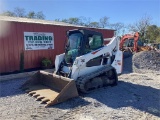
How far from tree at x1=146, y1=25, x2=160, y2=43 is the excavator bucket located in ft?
128

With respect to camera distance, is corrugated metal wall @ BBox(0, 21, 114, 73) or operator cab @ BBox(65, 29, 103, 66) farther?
corrugated metal wall @ BBox(0, 21, 114, 73)

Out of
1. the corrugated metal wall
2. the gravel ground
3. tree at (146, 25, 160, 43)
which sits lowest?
the gravel ground

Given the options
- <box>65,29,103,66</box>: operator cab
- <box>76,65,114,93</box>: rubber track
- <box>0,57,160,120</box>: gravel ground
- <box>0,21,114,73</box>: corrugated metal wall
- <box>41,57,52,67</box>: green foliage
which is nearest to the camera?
<box>0,57,160,120</box>: gravel ground

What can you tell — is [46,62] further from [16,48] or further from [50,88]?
[50,88]

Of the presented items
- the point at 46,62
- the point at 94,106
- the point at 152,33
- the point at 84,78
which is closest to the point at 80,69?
the point at 84,78

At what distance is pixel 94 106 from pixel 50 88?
1.93m

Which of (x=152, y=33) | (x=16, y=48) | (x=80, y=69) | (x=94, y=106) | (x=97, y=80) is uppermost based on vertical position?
(x=152, y=33)

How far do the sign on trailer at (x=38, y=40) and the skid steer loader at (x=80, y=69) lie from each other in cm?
378

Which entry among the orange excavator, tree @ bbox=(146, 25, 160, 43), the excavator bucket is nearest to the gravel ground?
the excavator bucket

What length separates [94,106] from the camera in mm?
5453

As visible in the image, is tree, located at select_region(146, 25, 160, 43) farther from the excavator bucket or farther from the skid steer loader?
the excavator bucket

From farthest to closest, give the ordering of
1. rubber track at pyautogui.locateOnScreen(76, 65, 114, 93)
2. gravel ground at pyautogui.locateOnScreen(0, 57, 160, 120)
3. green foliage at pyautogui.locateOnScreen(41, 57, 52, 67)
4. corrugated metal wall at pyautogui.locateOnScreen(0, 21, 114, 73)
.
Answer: green foliage at pyautogui.locateOnScreen(41, 57, 52, 67)
corrugated metal wall at pyautogui.locateOnScreen(0, 21, 114, 73)
rubber track at pyautogui.locateOnScreen(76, 65, 114, 93)
gravel ground at pyautogui.locateOnScreen(0, 57, 160, 120)

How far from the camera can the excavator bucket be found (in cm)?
561

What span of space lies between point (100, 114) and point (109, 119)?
1.11ft
